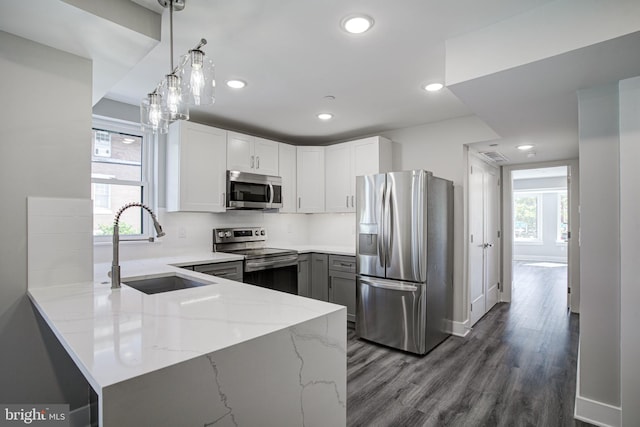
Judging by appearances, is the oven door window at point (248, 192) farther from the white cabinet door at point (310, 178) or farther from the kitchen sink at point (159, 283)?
the kitchen sink at point (159, 283)

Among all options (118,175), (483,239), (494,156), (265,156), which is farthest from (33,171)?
(494,156)

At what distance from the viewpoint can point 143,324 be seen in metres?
1.14

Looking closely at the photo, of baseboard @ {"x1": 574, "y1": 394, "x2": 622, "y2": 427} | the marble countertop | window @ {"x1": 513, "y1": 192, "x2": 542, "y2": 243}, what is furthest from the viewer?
window @ {"x1": 513, "y1": 192, "x2": 542, "y2": 243}

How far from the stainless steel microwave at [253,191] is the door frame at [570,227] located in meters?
3.57

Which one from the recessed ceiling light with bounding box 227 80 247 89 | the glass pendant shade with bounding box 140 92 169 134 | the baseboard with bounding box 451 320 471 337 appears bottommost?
the baseboard with bounding box 451 320 471 337

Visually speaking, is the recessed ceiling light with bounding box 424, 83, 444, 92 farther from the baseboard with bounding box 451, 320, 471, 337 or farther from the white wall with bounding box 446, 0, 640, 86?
the baseboard with bounding box 451, 320, 471, 337

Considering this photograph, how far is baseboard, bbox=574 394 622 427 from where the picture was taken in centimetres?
197

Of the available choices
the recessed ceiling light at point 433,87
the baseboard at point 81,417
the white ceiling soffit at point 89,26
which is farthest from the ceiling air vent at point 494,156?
the baseboard at point 81,417

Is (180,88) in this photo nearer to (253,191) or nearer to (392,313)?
(253,191)

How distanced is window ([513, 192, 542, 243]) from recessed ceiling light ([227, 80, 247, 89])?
10.0 meters

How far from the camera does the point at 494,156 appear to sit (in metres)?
4.36

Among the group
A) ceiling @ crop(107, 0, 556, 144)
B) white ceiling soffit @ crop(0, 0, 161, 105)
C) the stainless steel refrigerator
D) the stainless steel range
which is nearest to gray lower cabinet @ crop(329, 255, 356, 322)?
the stainless steel refrigerator

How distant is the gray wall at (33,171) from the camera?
1688 mm

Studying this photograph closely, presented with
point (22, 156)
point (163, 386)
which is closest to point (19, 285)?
point (22, 156)
